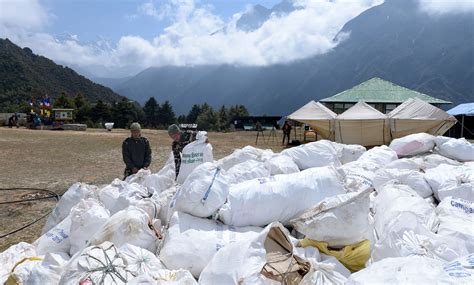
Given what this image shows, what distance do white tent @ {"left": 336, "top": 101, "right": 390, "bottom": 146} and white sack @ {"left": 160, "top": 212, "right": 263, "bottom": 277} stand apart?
1120 cm

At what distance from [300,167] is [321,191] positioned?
1472 millimetres

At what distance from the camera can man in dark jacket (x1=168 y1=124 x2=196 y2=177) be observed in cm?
479

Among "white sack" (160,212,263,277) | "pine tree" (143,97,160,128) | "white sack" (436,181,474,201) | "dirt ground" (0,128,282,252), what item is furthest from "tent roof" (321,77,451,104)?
"white sack" (160,212,263,277)

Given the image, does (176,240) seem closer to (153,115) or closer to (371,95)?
(371,95)

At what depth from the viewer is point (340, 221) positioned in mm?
2258

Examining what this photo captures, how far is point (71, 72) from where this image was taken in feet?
188

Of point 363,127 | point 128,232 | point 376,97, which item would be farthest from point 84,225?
point 376,97

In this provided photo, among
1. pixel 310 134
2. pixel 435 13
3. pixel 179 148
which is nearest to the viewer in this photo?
pixel 179 148

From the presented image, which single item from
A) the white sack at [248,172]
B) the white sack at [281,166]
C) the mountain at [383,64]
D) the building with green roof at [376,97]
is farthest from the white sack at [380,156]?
the mountain at [383,64]

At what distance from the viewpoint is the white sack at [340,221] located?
7.43 ft

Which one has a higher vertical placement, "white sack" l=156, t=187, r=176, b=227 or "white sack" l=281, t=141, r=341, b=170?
"white sack" l=281, t=141, r=341, b=170

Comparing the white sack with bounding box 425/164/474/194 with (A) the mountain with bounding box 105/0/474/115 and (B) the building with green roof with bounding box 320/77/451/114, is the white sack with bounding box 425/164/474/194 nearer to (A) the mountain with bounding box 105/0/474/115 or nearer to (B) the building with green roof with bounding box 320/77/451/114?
(B) the building with green roof with bounding box 320/77/451/114

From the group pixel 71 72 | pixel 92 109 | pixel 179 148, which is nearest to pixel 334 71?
pixel 71 72

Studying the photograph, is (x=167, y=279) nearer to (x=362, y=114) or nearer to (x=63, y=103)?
(x=362, y=114)
